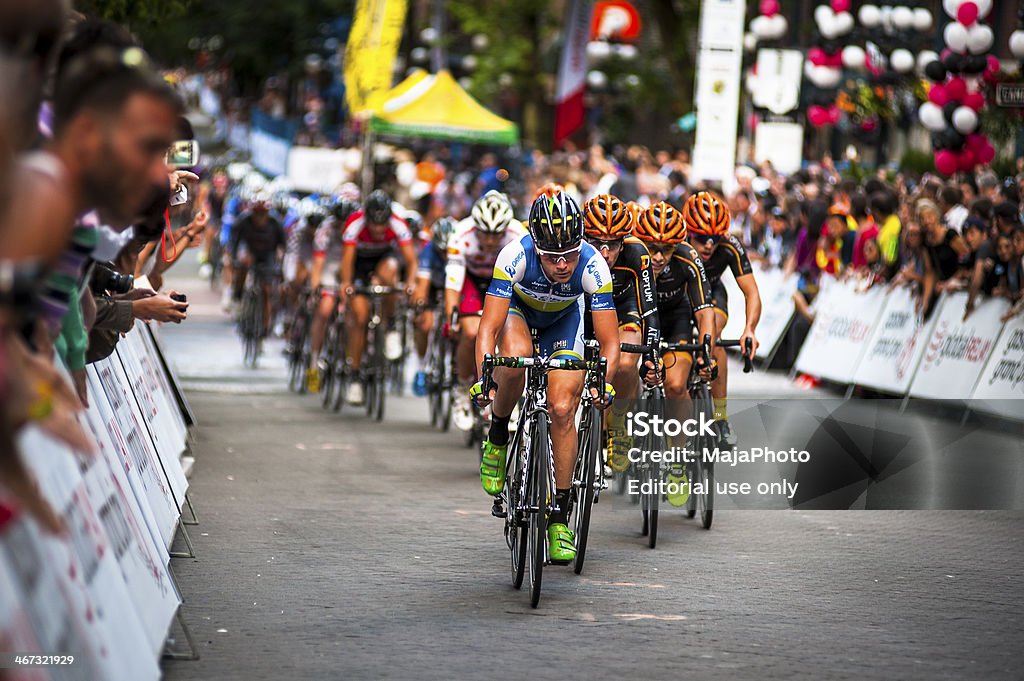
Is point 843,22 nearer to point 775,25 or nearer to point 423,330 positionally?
point 775,25

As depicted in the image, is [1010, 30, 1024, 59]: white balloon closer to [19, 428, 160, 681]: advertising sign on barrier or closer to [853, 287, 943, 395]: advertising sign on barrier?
[853, 287, 943, 395]: advertising sign on barrier

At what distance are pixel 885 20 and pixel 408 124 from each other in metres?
9.09

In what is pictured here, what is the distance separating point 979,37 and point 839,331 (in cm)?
429

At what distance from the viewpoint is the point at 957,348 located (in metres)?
16.3

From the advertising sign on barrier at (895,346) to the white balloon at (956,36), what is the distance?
428 centimetres

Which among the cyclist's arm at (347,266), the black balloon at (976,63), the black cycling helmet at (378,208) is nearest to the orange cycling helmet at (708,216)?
the black cycling helmet at (378,208)

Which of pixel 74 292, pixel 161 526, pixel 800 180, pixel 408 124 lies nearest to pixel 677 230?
pixel 161 526

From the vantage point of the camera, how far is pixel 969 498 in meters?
12.2

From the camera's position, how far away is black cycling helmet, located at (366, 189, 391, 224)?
54.0 feet

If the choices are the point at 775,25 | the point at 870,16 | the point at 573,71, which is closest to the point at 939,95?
the point at 870,16

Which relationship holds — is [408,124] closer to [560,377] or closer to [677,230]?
[677,230]

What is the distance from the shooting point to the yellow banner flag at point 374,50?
1266 inches

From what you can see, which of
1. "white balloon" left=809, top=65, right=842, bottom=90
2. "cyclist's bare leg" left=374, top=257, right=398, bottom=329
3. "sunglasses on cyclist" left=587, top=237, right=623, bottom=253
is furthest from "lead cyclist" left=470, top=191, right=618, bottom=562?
"white balloon" left=809, top=65, right=842, bottom=90

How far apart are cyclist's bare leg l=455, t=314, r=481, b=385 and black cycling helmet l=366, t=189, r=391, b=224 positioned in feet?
8.65
